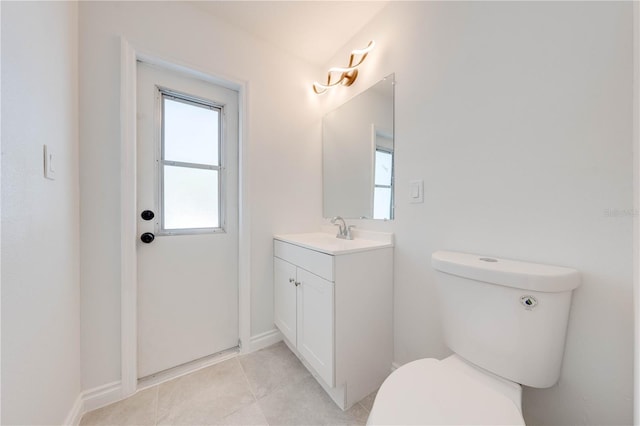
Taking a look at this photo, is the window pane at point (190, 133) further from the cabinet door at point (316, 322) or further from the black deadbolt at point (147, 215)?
the cabinet door at point (316, 322)

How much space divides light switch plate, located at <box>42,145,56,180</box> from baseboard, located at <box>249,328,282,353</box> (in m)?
1.38

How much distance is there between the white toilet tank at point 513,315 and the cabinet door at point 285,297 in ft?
2.94

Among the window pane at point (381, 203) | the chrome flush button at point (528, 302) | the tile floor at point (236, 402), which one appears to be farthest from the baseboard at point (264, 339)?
the chrome flush button at point (528, 302)

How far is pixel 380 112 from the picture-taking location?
1.41m

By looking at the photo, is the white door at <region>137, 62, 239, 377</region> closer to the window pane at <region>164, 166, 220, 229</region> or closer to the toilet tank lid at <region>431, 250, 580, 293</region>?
the window pane at <region>164, 166, 220, 229</region>

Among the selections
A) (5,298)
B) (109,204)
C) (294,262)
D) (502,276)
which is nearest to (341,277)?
(294,262)

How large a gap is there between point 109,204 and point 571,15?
2078mm

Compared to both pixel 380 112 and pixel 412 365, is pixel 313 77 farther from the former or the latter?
pixel 412 365

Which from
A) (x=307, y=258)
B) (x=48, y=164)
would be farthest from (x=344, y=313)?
(x=48, y=164)

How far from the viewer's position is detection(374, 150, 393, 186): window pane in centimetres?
137

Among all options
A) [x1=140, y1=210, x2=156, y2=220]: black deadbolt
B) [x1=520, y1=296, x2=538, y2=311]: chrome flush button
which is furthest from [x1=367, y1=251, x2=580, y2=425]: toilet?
[x1=140, y1=210, x2=156, y2=220]: black deadbolt

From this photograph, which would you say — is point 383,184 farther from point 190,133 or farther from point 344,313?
point 190,133

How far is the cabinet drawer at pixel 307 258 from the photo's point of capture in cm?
112

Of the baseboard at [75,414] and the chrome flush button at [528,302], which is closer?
the chrome flush button at [528,302]
